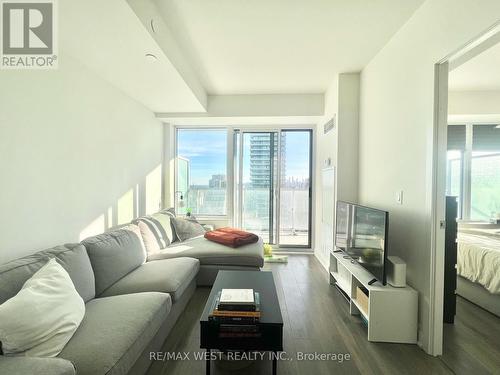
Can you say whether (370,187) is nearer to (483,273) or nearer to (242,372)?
(483,273)

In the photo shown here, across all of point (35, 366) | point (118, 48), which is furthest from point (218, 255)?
point (118, 48)

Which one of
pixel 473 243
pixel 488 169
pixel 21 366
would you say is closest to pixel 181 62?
pixel 21 366

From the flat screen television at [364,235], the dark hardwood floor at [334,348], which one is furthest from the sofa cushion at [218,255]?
the flat screen television at [364,235]

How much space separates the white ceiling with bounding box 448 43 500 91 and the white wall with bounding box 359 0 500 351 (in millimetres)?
1147

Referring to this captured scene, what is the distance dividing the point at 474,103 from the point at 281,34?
11.0 feet

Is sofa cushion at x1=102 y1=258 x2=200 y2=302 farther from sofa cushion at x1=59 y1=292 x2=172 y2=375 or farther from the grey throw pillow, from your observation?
the grey throw pillow

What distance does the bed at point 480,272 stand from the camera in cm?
230

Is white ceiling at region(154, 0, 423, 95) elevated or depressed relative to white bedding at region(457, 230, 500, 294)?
elevated

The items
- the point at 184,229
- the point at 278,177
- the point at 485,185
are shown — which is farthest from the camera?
the point at 278,177

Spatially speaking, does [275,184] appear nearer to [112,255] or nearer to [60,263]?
[112,255]

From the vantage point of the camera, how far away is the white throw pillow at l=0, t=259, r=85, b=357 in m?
1.10

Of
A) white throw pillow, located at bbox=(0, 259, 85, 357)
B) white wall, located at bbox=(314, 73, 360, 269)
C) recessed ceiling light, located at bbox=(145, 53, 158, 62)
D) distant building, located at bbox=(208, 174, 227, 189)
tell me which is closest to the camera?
white throw pillow, located at bbox=(0, 259, 85, 357)

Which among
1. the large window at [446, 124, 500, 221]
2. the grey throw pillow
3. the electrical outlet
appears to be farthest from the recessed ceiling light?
the large window at [446, 124, 500, 221]

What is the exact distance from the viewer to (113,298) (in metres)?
1.71
